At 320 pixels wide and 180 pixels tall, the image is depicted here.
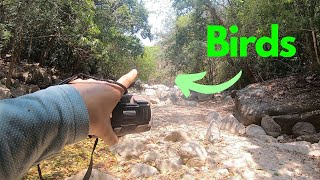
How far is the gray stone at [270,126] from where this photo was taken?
5926 mm

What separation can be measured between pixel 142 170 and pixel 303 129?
392cm

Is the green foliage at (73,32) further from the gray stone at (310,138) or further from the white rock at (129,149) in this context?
the gray stone at (310,138)

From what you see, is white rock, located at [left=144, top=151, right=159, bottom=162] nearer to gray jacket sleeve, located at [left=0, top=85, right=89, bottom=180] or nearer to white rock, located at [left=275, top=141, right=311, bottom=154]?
white rock, located at [left=275, top=141, right=311, bottom=154]

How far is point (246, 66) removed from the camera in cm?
1084

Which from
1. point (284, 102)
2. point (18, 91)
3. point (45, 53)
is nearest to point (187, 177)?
point (284, 102)

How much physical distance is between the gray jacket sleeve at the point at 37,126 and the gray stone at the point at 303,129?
5.97 m

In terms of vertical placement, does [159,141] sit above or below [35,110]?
below

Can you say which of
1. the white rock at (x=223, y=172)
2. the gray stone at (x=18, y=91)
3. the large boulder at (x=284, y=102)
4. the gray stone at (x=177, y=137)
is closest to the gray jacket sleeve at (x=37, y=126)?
the white rock at (x=223, y=172)

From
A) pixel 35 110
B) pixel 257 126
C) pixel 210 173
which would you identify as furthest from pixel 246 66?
pixel 35 110

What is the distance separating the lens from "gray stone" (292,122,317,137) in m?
5.80

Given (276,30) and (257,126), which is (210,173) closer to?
(257,126)

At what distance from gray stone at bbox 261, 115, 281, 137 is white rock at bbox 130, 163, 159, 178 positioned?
3341 millimetres

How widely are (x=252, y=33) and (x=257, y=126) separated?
354cm

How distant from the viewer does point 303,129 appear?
588 centimetres
